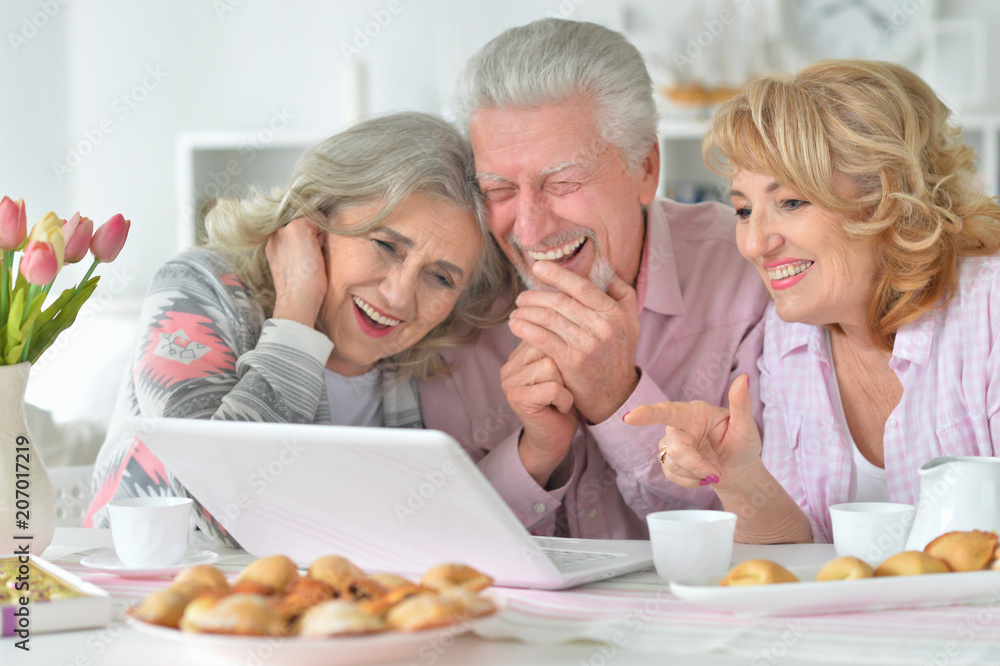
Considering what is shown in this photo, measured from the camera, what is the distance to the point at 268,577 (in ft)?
2.35

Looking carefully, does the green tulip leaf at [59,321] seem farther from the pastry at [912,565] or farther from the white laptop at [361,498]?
the pastry at [912,565]

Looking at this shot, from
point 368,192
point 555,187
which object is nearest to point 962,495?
point 555,187

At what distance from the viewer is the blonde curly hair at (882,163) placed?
4.51 ft

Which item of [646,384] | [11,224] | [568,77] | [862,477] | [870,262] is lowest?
[862,477]

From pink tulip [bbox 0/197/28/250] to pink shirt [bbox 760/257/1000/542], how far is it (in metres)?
1.08

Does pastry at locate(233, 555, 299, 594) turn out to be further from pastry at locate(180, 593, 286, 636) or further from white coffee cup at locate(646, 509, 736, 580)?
white coffee cup at locate(646, 509, 736, 580)

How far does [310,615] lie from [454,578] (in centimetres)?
12

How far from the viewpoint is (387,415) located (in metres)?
1.70

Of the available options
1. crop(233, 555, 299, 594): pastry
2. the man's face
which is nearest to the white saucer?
crop(233, 555, 299, 594): pastry

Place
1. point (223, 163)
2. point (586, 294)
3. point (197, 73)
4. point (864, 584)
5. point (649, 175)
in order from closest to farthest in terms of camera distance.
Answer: point (864, 584) → point (586, 294) → point (649, 175) → point (223, 163) → point (197, 73)

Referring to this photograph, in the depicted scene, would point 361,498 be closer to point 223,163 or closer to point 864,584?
point 864,584

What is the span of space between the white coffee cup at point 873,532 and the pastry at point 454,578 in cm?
41

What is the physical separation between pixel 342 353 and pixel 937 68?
284cm

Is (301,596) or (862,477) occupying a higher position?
(301,596)
